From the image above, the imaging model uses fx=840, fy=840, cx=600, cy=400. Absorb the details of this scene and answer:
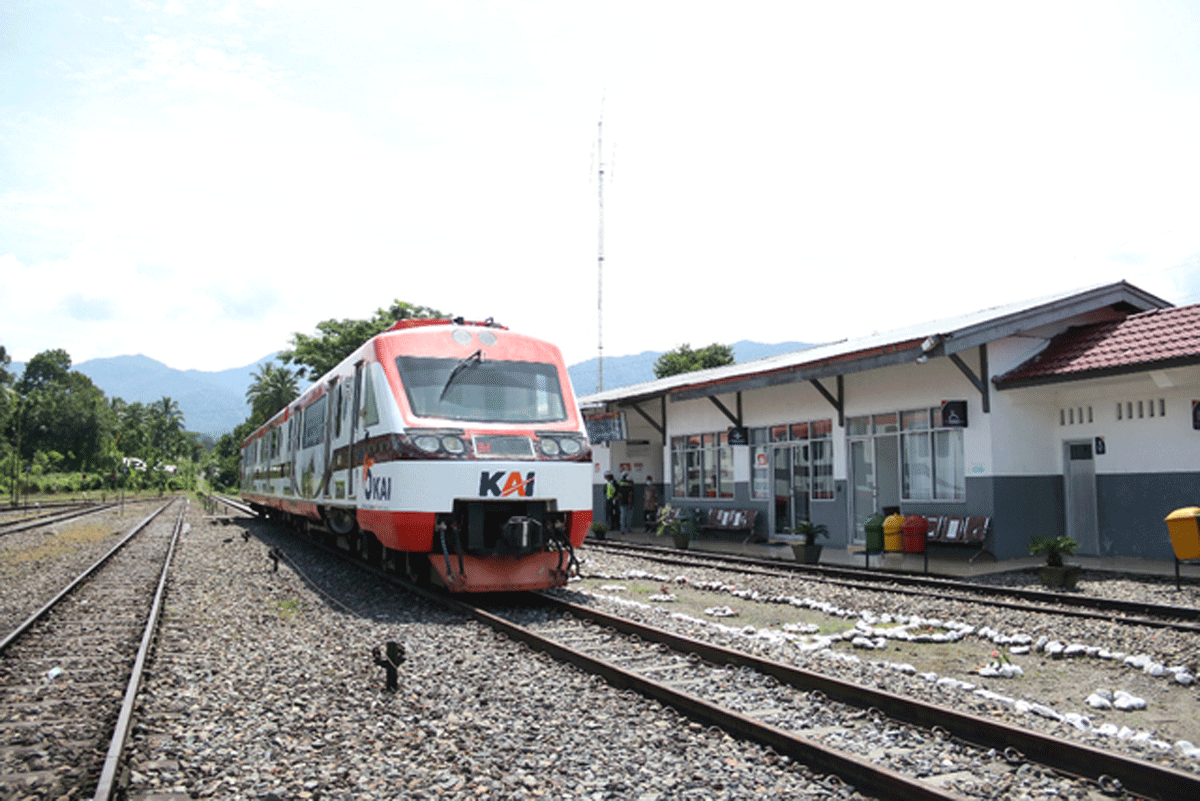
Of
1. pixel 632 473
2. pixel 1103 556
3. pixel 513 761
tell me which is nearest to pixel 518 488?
pixel 513 761

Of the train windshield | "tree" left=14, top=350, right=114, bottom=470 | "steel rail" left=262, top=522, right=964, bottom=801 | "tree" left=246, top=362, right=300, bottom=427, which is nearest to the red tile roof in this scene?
the train windshield

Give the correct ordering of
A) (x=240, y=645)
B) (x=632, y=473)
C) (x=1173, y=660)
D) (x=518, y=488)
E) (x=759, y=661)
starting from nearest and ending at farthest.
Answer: (x=759, y=661)
(x=1173, y=660)
(x=240, y=645)
(x=518, y=488)
(x=632, y=473)

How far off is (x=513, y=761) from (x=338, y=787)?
0.87m

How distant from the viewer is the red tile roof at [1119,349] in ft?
38.0

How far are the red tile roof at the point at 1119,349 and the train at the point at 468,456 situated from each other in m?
7.78

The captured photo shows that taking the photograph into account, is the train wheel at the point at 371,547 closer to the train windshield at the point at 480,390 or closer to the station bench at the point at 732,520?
the train windshield at the point at 480,390

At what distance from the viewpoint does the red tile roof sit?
1158 cm

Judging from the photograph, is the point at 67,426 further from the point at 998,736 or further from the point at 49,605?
the point at 998,736

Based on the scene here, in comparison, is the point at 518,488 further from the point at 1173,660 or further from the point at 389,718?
the point at 1173,660

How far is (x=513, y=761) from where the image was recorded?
14.4 ft

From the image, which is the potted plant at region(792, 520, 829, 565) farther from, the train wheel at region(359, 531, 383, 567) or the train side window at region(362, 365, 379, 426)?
the train side window at region(362, 365, 379, 426)

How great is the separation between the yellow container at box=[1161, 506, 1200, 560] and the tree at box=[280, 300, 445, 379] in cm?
3748

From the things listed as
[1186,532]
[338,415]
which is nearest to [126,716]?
[338,415]

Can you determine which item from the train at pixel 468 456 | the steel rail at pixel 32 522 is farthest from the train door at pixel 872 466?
the steel rail at pixel 32 522
